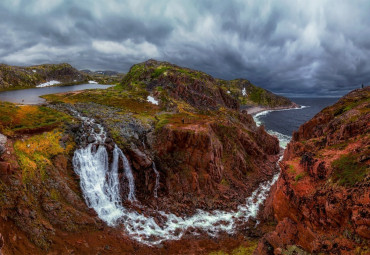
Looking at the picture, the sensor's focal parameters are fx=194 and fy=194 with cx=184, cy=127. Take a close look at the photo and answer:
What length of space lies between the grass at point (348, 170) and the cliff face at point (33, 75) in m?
155

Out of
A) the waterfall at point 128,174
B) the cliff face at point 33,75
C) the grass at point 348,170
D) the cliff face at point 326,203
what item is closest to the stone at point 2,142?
the waterfall at point 128,174

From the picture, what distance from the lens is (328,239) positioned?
1165 cm

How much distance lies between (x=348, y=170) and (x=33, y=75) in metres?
197

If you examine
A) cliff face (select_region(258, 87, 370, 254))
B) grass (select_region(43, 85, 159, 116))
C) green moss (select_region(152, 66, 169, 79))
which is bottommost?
cliff face (select_region(258, 87, 370, 254))

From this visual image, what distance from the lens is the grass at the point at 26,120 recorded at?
29781mm

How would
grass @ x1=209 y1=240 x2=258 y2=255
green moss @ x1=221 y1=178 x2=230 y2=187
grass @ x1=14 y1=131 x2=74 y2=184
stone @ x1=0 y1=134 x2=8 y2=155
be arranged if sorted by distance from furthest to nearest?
green moss @ x1=221 y1=178 x2=230 y2=187, grass @ x1=14 y1=131 x2=74 y2=184, stone @ x1=0 y1=134 x2=8 y2=155, grass @ x1=209 y1=240 x2=258 y2=255

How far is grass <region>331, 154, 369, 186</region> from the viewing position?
12.1 metres

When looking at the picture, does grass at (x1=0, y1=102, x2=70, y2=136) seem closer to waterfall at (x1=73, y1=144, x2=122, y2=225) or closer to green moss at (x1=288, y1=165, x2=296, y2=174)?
waterfall at (x1=73, y1=144, x2=122, y2=225)

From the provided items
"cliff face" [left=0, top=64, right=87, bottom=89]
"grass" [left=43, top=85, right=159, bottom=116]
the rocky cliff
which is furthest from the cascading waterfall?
"cliff face" [left=0, top=64, right=87, bottom=89]

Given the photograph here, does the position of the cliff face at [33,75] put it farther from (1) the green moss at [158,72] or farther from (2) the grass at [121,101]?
(1) the green moss at [158,72]

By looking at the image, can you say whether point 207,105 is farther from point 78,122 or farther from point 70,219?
point 70,219

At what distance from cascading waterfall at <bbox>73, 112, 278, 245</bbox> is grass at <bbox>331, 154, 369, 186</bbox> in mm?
18772

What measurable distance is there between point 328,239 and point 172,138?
29202mm

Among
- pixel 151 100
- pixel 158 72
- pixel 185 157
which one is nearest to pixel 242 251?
pixel 185 157
